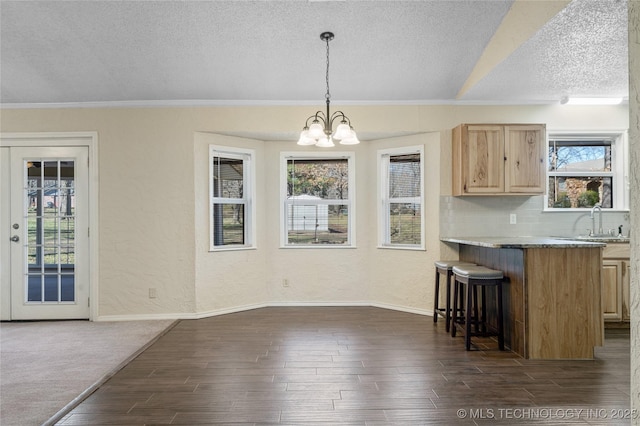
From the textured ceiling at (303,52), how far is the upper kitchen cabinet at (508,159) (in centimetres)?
42

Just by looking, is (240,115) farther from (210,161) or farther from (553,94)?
(553,94)

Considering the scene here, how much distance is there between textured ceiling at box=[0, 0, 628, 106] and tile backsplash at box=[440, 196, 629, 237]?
3.87 ft

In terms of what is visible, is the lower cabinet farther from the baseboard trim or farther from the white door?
the white door

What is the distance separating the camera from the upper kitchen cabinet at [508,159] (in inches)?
180

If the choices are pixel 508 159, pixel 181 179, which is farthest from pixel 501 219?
pixel 181 179

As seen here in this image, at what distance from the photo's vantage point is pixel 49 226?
4855 mm

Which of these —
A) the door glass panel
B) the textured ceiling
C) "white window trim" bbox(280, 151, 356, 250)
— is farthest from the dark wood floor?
the textured ceiling

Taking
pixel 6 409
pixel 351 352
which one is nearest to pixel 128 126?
pixel 6 409

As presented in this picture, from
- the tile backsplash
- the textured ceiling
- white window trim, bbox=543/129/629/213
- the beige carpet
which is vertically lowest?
the beige carpet

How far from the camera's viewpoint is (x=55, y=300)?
15.9 feet

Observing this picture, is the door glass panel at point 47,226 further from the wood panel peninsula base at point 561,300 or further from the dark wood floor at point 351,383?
the wood panel peninsula base at point 561,300

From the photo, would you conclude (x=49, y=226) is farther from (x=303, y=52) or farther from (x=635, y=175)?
(x=635, y=175)

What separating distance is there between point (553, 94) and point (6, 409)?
5485 millimetres

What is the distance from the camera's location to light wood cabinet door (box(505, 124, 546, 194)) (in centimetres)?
457
